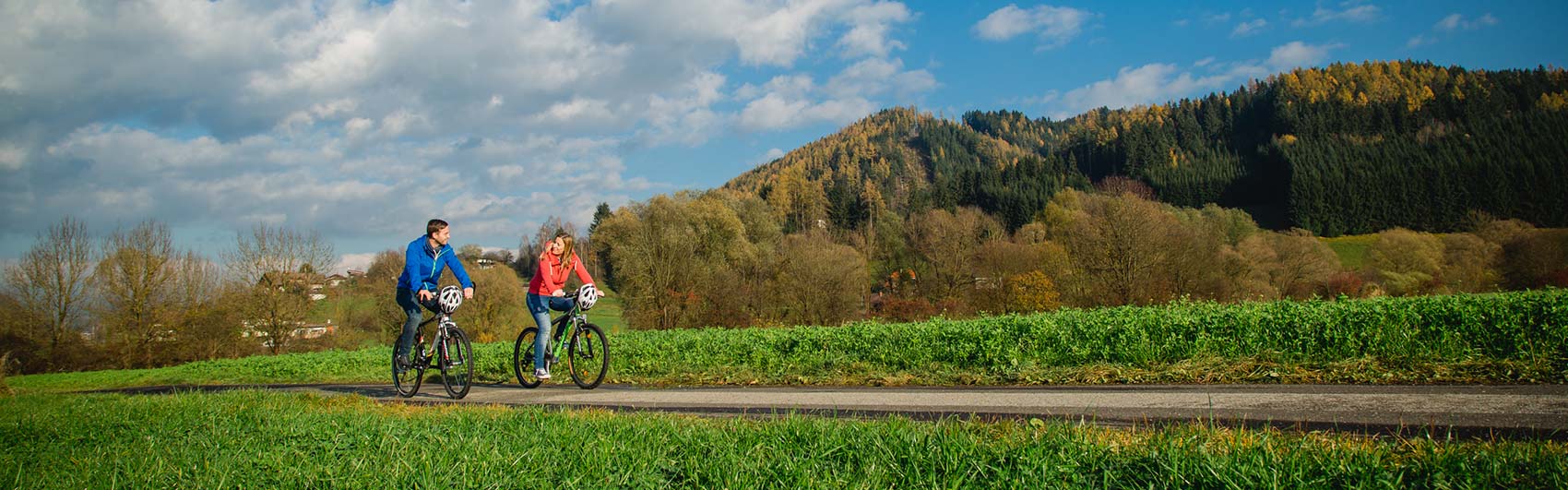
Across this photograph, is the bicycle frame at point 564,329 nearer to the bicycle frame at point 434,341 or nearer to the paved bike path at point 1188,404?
the bicycle frame at point 434,341

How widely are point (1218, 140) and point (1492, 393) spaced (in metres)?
150

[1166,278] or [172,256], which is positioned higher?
[172,256]

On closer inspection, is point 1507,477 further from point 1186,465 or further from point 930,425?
point 930,425

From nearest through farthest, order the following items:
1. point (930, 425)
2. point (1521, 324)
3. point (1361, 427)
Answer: point (930, 425) → point (1361, 427) → point (1521, 324)

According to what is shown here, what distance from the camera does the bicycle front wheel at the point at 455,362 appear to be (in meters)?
9.57

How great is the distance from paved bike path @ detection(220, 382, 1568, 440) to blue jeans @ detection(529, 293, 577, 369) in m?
1.10

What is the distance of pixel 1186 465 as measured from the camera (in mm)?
3043

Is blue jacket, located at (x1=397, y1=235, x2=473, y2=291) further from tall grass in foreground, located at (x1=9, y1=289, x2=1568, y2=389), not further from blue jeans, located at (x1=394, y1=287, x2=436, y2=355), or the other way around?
tall grass in foreground, located at (x1=9, y1=289, x2=1568, y2=389)

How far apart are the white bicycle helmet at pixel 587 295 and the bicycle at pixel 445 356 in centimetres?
143

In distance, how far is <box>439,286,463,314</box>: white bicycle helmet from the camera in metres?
9.32

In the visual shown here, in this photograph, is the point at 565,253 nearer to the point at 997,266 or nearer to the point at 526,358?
the point at 526,358

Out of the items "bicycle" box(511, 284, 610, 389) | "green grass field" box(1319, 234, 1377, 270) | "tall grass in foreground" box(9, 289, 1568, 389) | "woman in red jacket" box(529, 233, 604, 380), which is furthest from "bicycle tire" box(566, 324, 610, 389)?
"green grass field" box(1319, 234, 1377, 270)

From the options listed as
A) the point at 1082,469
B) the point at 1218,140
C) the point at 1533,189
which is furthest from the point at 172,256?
the point at 1218,140

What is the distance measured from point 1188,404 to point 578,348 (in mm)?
7402
